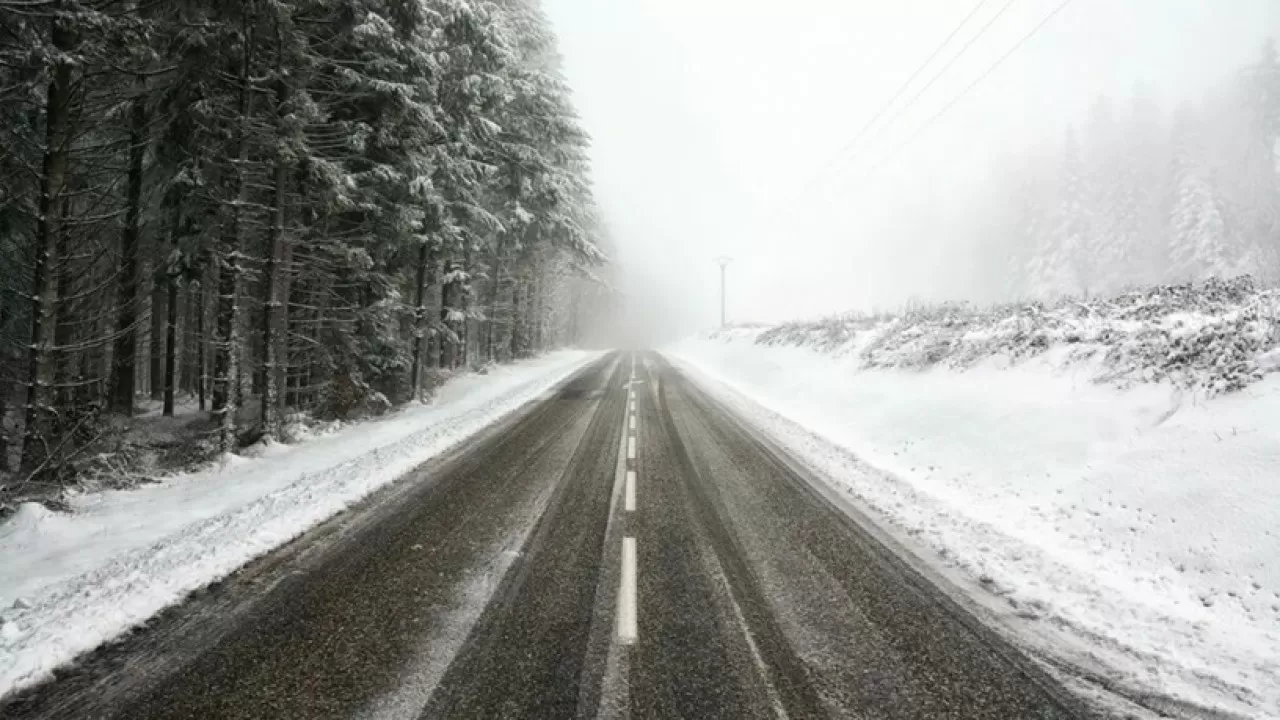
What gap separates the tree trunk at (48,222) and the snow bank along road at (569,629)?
161 inches

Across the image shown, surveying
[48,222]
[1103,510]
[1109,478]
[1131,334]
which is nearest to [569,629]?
[1103,510]

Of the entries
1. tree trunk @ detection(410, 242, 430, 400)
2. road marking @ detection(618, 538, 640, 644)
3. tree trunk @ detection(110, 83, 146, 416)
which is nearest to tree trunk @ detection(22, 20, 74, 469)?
tree trunk @ detection(110, 83, 146, 416)

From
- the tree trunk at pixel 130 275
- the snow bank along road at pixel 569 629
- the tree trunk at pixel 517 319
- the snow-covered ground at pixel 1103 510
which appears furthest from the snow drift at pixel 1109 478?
the tree trunk at pixel 517 319

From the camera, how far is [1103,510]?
5.93m

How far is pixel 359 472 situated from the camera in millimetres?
8148

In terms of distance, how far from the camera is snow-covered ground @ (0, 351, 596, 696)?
12.8ft

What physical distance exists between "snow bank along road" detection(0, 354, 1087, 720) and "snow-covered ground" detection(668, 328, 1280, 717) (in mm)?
675

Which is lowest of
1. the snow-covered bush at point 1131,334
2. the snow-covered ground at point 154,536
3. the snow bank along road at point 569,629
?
the snow-covered ground at point 154,536

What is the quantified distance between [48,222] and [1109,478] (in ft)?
40.0

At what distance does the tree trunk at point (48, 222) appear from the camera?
22.0ft

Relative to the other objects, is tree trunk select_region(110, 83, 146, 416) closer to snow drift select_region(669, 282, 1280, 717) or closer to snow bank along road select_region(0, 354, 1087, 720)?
snow bank along road select_region(0, 354, 1087, 720)

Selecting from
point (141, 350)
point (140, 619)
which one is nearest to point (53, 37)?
point (140, 619)

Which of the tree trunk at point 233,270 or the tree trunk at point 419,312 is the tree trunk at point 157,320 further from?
the tree trunk at point 419,312

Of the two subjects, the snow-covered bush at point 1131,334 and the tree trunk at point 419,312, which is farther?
the tree trunk at point 419,312
